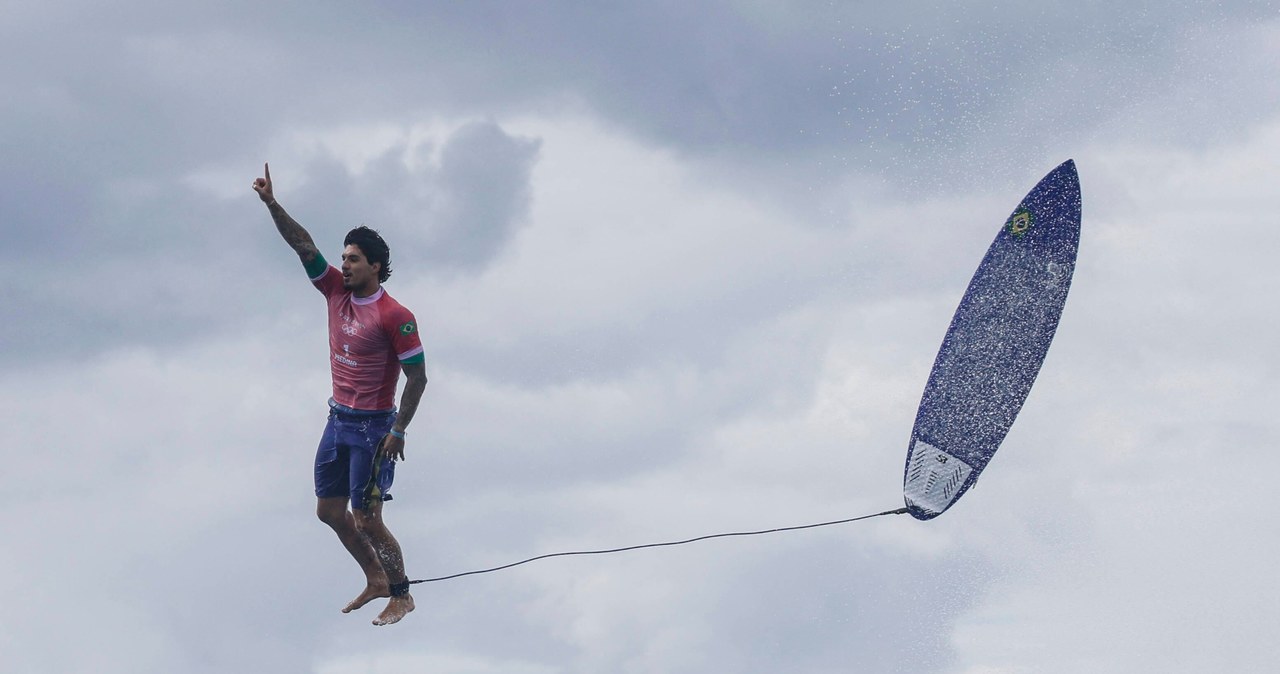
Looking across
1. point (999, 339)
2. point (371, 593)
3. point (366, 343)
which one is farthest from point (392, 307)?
point (999, 339)

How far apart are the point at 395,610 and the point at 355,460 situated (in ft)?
6.28

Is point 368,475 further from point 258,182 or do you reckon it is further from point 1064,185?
point 1064,185

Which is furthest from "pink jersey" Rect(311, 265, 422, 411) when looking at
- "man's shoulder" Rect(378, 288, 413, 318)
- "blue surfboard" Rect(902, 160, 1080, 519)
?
"blue surfboard" Rect(902, 160, 1080, 519)

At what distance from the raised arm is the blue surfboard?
23.8 feet

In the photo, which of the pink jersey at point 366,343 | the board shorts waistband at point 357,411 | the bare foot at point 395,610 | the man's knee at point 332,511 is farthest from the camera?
the bare foot at point 395,610

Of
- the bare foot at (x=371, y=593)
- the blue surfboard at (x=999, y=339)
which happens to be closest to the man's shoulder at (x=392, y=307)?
the bare foot at (x=371, y=593)

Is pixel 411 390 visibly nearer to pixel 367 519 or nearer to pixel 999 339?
pixel 367 519

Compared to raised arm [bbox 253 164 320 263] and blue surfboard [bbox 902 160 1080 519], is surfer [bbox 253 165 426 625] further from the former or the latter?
blue surfboard [bbox 902 160 1080 519]

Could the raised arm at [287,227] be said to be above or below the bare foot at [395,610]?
above

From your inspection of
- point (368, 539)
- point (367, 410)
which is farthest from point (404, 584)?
point (367, 410)

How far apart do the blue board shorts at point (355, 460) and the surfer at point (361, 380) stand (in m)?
0.01

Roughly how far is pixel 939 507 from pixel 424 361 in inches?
240

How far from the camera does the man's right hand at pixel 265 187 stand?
1320 centimetres

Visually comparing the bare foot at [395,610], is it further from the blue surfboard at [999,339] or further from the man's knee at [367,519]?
the blue surfboard at [999,339]
